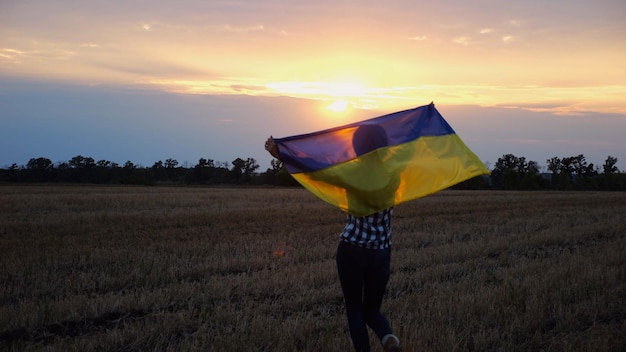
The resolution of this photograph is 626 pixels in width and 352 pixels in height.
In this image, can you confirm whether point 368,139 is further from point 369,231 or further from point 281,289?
point 281,289

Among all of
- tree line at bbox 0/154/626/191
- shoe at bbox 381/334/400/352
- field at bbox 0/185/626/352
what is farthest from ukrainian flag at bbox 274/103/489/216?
tree line at bbox 0/154/626/191

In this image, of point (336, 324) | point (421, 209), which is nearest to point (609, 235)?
point (421, 209)

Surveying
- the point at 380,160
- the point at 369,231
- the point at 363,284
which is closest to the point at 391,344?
the point at 363,284

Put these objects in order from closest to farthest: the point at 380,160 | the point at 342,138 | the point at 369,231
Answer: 1. the point at 369,231
2. the point at 380,160
3. the point at 342,138

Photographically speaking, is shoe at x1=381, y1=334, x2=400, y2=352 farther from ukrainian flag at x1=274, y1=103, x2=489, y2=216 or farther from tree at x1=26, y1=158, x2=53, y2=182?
tree at x1=26, y1=158, x2=53, y2=182

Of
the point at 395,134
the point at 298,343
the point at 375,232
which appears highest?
the point at 395,134

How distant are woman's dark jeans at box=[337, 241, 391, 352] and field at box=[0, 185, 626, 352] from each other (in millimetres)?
997

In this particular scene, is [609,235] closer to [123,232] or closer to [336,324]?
[336,324]

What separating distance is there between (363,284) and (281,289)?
3.72m

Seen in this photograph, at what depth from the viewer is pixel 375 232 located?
4840 mm

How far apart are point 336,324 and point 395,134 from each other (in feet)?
8.56

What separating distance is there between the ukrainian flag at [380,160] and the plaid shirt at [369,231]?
9 centimetres

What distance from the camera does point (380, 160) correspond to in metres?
5.04

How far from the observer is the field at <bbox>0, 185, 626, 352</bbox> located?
6281mm
